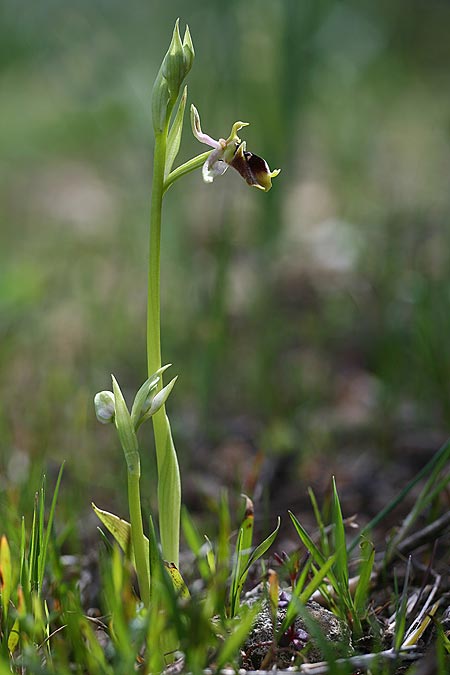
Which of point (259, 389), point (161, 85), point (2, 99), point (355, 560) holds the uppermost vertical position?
point (2, 99)

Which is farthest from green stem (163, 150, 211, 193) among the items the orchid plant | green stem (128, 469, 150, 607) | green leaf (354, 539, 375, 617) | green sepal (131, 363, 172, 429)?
green leaf (354, 539, 375, 617)

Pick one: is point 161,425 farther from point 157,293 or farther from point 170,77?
point 170,77

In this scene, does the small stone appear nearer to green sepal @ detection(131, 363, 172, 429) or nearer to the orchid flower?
green sepal @ detection(131, 363, 172, 429)

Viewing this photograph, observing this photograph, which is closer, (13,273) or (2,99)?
(13,273)

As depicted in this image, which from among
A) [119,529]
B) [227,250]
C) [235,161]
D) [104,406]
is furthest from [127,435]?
[227,250]

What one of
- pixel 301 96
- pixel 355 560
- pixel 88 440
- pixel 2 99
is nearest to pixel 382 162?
pixel 301 96

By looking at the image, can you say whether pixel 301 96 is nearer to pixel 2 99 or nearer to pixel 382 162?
pixel 382 162

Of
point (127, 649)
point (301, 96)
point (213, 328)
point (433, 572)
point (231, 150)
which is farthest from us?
point (301, 96)

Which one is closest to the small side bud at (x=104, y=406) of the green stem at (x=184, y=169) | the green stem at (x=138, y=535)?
the green stem at (x=138, y=535)
